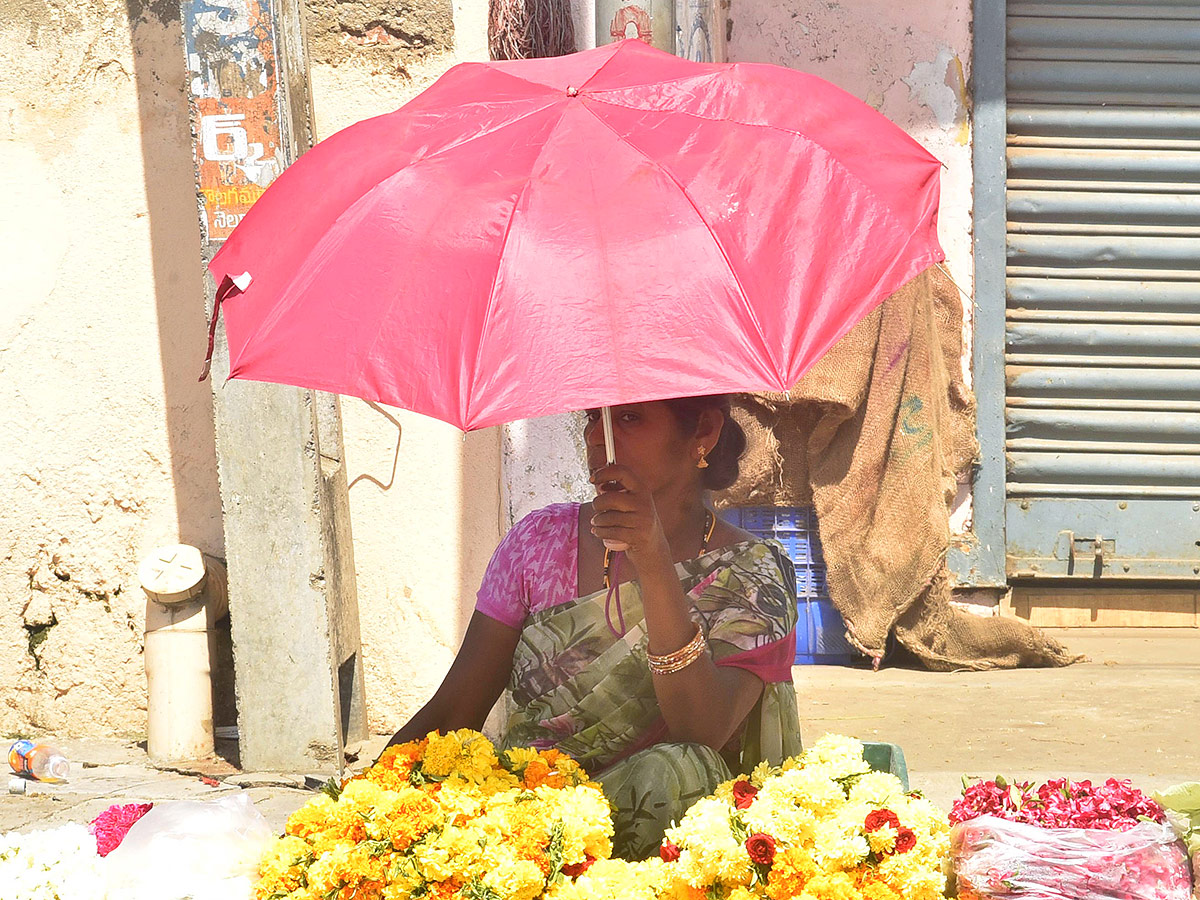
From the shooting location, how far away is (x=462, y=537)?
4.56m

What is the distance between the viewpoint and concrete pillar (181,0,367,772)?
421 centimetres

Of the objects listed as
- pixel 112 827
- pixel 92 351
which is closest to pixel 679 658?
pixel 112 827

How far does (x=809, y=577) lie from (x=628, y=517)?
Answer: 134 inches

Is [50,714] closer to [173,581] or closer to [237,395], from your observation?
[173,581]

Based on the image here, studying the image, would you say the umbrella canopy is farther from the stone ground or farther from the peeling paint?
the peeling paint

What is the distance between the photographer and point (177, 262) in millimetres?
4695

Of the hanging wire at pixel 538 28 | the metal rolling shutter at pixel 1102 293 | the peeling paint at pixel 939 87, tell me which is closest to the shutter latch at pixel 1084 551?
the metal rolling shutter at pixel 1102 293

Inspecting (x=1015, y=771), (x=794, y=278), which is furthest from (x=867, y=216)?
(x=1015, y=771)

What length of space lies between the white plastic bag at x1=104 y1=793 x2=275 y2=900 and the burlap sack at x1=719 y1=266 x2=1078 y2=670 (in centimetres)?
312

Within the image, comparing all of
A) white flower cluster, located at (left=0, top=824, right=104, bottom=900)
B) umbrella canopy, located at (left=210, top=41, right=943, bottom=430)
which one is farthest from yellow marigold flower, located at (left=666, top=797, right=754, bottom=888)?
white flower cluster, located at (left=0, top=824, right=104, bottom=900)

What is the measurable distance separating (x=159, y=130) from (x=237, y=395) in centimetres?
115

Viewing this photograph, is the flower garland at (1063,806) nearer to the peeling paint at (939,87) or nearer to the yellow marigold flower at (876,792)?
the yellow marigold flower at (876,792)

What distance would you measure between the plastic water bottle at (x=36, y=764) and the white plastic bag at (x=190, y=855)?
2.16m

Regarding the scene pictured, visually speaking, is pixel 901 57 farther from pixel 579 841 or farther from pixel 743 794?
pixel 579 841
